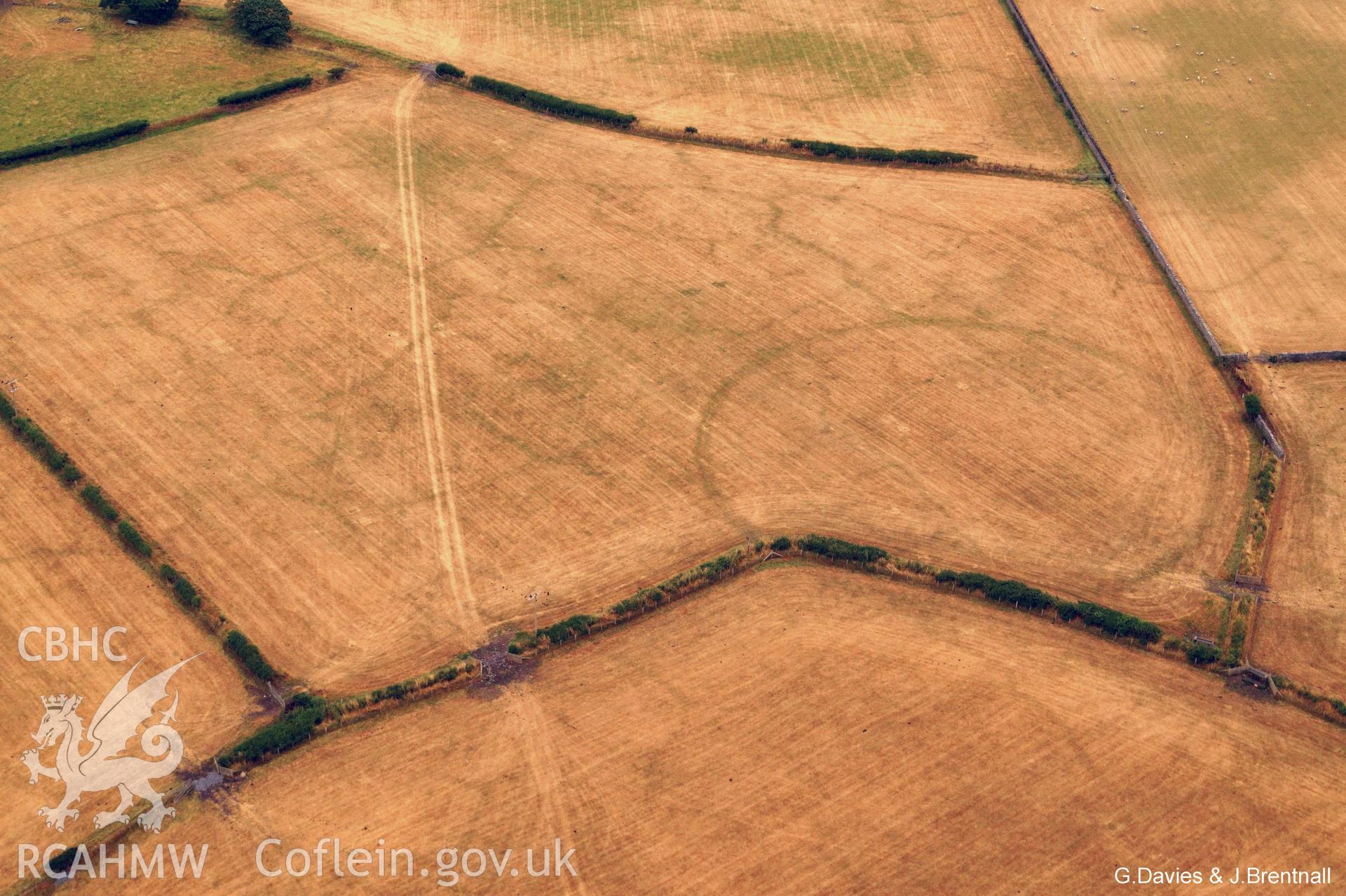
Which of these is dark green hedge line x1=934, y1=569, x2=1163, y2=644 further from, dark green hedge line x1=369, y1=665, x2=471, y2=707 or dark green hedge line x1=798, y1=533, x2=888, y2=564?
dark green hedge line x1=369, y1=665, x2=471, y2=707

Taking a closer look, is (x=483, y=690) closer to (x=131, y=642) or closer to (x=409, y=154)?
(x=131, y=642)

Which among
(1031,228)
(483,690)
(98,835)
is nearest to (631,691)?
(483,690)

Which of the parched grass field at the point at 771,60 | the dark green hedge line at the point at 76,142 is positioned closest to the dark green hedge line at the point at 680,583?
the parched grass field at the point at 771,60

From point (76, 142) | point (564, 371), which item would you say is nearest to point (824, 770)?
point (564, 371)

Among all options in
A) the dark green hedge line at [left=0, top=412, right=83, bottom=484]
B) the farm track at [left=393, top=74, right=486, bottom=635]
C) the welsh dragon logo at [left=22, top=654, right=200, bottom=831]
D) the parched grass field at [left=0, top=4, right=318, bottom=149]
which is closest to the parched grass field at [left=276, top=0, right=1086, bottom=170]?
the parched grass field at [left=0, top=4, right=318, bottom=149]

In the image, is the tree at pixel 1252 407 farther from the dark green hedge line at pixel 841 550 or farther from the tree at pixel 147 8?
the tree at pixel 147 8
